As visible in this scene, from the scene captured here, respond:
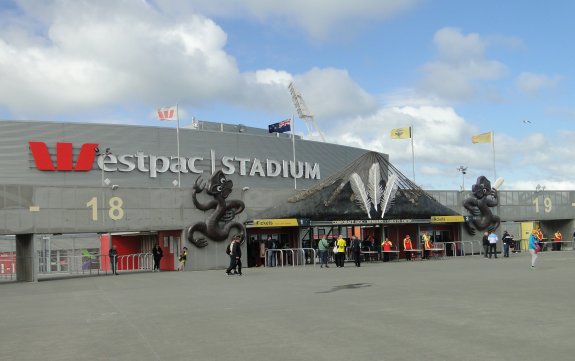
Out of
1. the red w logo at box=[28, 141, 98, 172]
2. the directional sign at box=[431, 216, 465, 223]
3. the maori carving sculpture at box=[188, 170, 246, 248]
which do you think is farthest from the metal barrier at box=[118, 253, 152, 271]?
the directional sign at box=[431, 216, 465, 223]

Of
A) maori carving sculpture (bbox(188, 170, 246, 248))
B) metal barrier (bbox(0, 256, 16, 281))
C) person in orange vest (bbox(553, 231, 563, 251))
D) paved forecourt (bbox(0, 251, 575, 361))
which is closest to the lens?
paved forecourt (bbox(0, 251, 575, 361))

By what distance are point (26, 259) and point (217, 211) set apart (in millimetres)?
→ 9586

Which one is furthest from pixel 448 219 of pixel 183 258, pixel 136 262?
pixel 136 262

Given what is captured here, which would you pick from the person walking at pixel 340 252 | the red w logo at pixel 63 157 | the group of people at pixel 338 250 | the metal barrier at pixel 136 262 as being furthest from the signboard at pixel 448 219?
the red w logo at pixel 63 157

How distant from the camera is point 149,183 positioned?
186 ft

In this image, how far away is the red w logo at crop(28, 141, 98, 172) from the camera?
51.7 m

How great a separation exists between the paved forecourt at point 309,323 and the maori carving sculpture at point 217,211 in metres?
15.0

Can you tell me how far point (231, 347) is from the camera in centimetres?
877

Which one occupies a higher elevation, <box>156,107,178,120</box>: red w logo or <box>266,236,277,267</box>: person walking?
<box>156,107,178,120</box>: red w logo

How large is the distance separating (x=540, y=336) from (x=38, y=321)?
9157 mm

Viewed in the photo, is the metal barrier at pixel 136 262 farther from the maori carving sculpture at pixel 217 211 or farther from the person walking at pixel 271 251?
the person walking at pixel 271 251

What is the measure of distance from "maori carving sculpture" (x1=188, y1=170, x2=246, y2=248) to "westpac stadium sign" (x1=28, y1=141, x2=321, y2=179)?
38.8ft

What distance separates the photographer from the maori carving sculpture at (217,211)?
1316 inches

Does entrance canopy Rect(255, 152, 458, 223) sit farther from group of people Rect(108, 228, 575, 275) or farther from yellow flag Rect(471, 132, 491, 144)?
yellow flag Rect(471, 132, 491, 144)
